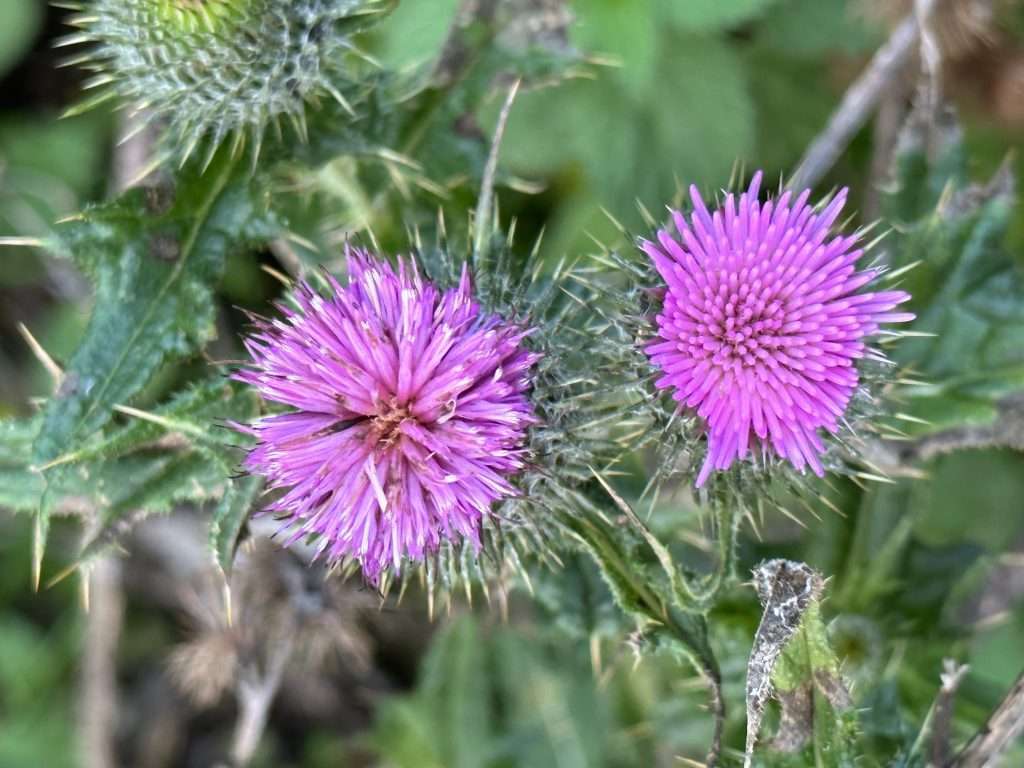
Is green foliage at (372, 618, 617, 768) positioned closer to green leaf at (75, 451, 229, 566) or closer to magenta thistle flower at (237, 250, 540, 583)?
green leaf at (75, 451, 229, 566)

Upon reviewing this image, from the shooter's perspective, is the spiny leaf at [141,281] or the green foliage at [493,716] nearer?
the spiny leaf at [141,281]

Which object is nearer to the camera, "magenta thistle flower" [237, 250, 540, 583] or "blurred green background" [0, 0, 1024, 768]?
"magenta thistle flower" [237, 250, 540, 583]

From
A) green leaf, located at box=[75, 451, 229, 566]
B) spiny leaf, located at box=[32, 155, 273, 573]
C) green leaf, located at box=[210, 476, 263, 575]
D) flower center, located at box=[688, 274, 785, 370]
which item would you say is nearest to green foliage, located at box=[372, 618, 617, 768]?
green leaf, located at box=[75, 451, 229, 566]

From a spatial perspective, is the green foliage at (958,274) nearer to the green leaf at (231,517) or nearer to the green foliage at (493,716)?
the green foliage at (493,716)

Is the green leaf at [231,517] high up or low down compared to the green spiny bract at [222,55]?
down

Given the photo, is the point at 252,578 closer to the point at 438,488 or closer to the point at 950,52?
the point at 438,488

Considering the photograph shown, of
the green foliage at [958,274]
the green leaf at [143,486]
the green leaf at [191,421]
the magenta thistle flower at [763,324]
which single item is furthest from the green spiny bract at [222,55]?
the green foliage at [958,274]

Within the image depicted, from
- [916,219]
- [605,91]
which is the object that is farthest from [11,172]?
[916,219]
